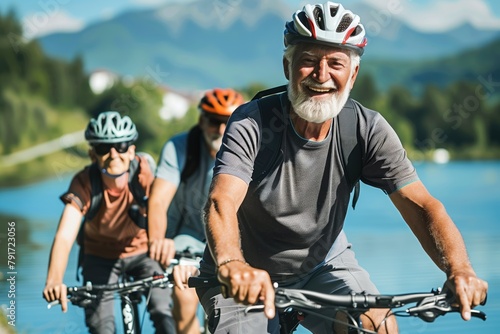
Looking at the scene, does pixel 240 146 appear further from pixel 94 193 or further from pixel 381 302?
pixel 94 193

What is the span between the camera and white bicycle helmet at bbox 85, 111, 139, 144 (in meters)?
6.17

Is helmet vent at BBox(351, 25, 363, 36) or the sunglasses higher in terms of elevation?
the sunglasses

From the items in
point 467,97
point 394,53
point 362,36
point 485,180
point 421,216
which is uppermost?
point 394,53

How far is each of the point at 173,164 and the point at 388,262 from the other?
857cm

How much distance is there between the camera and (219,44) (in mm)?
70500

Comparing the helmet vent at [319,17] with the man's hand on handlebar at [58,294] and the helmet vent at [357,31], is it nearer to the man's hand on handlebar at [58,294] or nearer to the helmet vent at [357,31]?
the helmet vent at [357,31]

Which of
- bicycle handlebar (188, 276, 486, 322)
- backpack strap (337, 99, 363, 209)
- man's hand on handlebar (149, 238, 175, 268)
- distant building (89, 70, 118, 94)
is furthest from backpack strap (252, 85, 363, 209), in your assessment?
distant building (89, 70, 118, 94)

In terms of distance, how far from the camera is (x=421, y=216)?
3777 millimetres

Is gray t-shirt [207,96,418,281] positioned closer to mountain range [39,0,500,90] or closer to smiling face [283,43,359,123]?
smiling face [283,43,359,123]

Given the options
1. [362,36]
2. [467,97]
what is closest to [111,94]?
[467,97]

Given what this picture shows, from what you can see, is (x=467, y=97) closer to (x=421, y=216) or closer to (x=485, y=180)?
(x=485, y=180)

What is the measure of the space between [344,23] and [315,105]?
0.35 m

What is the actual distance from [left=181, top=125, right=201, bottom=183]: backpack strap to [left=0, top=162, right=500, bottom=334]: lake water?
1182 millimetres

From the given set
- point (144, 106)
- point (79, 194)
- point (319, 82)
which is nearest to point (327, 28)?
point (319, 82)
